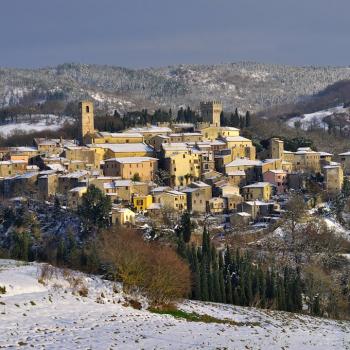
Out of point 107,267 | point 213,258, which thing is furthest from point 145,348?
point 213,258

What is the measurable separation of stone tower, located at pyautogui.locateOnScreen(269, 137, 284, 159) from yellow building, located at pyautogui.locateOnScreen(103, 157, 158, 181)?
12.2 meters

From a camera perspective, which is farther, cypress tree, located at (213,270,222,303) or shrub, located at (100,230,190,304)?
cypress tree, located at (213,270,222,303)

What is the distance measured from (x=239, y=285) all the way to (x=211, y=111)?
177 feet

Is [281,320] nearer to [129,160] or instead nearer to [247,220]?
[247,220]

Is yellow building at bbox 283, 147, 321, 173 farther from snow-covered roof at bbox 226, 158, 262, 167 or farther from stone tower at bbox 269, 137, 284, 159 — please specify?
snow-covered roof at bbox 226, 158, 262, 167

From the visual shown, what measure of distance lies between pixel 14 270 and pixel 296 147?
55351 millimetres

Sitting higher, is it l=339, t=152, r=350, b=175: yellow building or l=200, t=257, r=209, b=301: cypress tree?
l=339, t=152, r=350, b=175: yellow building

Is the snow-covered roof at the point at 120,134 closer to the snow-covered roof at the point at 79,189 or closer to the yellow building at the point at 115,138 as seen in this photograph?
the yellow building at the point at 115,138

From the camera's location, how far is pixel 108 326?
20250 mm

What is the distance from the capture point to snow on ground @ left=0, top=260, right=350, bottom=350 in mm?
18406

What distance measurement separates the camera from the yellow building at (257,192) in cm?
6581

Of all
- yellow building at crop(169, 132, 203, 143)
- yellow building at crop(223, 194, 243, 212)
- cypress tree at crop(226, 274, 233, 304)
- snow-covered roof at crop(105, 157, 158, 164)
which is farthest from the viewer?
yellow building at crop(169, 132, 203, 143)

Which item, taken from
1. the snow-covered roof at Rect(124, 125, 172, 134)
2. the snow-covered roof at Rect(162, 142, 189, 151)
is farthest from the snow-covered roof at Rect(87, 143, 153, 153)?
the snow-covered roof at Rect(124, 125, 172, 134)

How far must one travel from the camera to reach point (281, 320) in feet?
90.6
